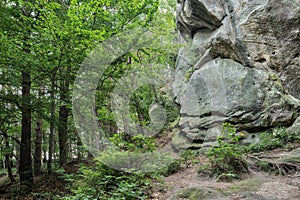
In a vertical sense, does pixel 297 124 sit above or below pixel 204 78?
below

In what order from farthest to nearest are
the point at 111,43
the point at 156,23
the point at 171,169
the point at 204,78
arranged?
the point at 204,78
the point at 156,23
the point at 111,43
the point at 171,169

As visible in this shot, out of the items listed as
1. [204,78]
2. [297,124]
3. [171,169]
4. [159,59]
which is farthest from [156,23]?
[297,124]

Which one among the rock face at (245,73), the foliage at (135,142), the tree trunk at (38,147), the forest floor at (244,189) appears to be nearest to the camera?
the forest floor at (244,189)

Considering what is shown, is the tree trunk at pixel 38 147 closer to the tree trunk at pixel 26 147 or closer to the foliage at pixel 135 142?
the tree trunk at pixel 26 147

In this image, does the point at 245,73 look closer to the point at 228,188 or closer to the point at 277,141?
the point at 277,141

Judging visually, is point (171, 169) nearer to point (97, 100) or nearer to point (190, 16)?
point (97, 100)

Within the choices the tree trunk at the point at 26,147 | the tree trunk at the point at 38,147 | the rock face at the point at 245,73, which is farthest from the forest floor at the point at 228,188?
the rock face at the point at 245,73

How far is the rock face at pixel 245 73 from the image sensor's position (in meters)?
8.14

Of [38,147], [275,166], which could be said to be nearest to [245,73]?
[275,166]

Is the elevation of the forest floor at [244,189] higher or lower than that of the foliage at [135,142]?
lower

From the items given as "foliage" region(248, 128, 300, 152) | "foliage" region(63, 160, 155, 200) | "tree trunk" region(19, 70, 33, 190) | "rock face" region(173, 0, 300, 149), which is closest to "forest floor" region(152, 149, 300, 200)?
"foliage" region(63, 160, 155, 200)

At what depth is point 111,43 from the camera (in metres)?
6.96

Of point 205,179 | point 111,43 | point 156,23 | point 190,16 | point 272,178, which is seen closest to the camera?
point 272,178

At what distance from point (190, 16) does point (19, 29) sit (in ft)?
31.0
